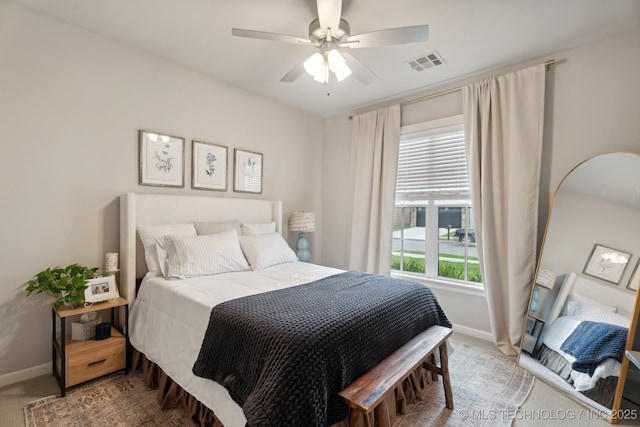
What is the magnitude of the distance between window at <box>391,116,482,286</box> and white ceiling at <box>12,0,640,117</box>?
67cm

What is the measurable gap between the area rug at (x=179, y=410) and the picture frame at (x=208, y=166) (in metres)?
1.79

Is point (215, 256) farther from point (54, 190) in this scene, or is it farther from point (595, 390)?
point (595, 390)

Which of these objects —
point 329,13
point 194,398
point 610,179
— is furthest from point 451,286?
point 329,13

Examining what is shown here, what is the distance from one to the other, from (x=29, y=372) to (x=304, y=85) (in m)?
3.46

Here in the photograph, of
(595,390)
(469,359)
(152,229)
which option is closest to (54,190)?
(152,229)

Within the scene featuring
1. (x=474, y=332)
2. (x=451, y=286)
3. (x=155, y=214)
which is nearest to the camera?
(x=155, y=214)

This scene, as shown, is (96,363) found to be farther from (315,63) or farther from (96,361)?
(315,63)

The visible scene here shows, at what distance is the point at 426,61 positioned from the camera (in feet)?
8.77

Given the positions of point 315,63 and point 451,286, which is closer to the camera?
point 315,63

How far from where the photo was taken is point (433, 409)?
186 centimetres

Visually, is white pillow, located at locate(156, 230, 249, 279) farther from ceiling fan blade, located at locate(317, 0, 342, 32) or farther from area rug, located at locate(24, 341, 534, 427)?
ceiling fan blade, located at locate(317, 0, 342, 32)

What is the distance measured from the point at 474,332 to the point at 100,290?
3436 millimetres

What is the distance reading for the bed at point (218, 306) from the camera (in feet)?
4.31

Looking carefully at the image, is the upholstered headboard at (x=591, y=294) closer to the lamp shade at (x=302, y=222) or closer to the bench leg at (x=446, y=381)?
the bench leg at (x=446, y=381)
